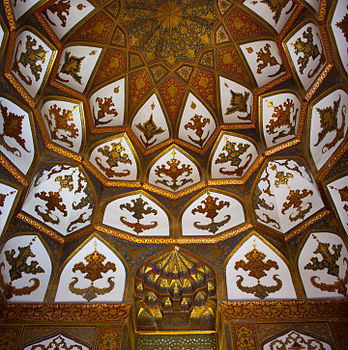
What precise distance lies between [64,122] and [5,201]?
7.19 feet

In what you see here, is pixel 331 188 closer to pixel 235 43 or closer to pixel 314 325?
pixel 314 325

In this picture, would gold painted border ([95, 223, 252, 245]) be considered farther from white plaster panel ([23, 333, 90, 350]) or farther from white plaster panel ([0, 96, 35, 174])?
white plaster panel ([23, 333, 90, 350])

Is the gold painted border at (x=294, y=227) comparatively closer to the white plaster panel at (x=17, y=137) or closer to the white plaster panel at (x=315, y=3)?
the white plaster panel at (x=315, y=3)

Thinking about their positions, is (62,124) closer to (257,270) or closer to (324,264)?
(257,270)

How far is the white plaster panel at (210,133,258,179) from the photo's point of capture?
29.5 ft

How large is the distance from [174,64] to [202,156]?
2309 mm

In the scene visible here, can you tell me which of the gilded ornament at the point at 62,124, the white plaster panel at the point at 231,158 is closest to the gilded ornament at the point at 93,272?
the gilded ornament at the point at 62,124

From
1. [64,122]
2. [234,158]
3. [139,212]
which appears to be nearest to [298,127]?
[234,158]

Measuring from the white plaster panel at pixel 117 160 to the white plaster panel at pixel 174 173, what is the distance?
49 cm

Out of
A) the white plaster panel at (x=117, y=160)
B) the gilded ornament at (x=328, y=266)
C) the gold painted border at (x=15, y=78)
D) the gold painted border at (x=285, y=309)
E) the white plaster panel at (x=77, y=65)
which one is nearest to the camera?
the gold painted border at (x=15, y=78)

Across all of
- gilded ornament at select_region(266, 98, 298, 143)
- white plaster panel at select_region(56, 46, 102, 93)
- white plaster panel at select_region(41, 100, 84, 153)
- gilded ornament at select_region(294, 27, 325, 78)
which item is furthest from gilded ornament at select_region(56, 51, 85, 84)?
gilded ornament at select_region(294, 27, 325, 78)

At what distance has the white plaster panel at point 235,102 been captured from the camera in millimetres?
9062

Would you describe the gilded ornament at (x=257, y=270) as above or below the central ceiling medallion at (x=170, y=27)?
below

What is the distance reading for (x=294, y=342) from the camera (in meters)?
6.86
